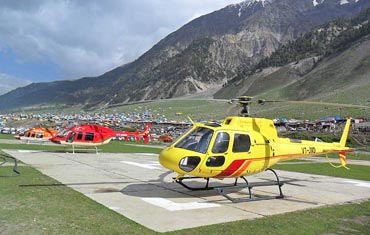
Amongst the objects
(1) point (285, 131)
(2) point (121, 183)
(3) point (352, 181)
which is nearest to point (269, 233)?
(2) point (121, 183)

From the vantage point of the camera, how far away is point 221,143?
37.8 ft

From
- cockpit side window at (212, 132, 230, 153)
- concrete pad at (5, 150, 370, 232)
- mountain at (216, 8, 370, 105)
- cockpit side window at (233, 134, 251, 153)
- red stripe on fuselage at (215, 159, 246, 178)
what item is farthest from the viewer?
mountain at (216, 8, 370, 105)

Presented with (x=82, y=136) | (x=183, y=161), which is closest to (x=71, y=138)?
(x=82, y=136)

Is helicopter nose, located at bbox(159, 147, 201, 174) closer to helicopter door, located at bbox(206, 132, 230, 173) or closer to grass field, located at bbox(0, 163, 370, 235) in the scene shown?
helicopter door, located at bbox(206, 132, 230, 173)

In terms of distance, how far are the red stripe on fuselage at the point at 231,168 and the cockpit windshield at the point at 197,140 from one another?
3.30ft

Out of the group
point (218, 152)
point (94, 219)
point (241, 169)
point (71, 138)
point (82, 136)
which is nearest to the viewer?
point (94, 219)

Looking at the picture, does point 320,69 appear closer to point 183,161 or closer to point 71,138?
point 71,138

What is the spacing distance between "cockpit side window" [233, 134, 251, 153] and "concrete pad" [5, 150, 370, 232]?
1607 millimetres

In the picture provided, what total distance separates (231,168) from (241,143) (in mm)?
870

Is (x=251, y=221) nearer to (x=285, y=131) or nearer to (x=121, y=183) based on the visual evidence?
(x=121, y=183)

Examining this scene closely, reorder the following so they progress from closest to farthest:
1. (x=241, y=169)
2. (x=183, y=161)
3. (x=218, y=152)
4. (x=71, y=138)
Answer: (x=183, y=161), (x=218, y=152), (x=241, y=169), (x=71, y=138)

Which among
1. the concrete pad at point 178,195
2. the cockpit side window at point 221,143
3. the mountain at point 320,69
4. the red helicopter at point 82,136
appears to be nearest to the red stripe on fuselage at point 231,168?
the cockpit side window at point 221,143

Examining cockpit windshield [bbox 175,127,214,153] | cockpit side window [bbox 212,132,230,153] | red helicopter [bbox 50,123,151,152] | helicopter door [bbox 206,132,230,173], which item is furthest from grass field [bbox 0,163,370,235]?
red helicopter [bbox 50,123,151,152]

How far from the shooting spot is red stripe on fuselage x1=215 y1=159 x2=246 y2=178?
11664mm
